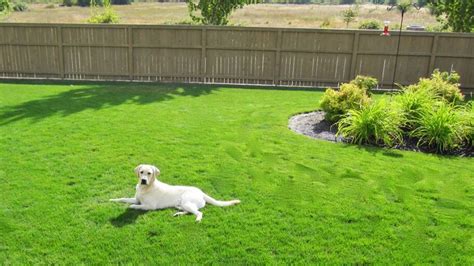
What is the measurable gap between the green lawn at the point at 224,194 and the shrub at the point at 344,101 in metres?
0.94

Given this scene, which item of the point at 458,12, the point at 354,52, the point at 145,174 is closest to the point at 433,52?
the point at 354,52

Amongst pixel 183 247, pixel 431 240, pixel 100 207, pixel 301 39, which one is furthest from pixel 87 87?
pixel 431 240

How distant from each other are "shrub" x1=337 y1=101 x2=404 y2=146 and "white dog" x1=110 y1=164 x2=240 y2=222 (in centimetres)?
305

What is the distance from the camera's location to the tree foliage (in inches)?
521

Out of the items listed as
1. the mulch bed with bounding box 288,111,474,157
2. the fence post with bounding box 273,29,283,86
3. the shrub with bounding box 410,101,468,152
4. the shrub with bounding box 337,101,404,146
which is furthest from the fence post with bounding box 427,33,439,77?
the shrub with bounding box 337,101,404,146

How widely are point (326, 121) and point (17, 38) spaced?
10.2 m

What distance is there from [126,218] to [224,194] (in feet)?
3.48

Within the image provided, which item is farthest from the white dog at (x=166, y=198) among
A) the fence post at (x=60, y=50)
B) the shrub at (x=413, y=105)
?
the fence post at (x=60, y=50)

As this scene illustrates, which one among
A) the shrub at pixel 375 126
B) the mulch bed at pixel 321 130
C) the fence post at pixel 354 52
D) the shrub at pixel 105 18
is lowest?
the mulch bed at pixel 321 130

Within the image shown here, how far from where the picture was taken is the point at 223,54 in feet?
41.0

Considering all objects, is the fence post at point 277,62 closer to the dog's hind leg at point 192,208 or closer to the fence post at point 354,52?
the fence post at point 354,52

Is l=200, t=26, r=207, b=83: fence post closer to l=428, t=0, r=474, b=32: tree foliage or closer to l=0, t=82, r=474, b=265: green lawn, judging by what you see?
l=0, t=82, r=474, b=265: green lawn

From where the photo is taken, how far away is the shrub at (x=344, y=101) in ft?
23.1

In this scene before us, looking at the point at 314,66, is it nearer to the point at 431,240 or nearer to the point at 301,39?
the point at 301,39
